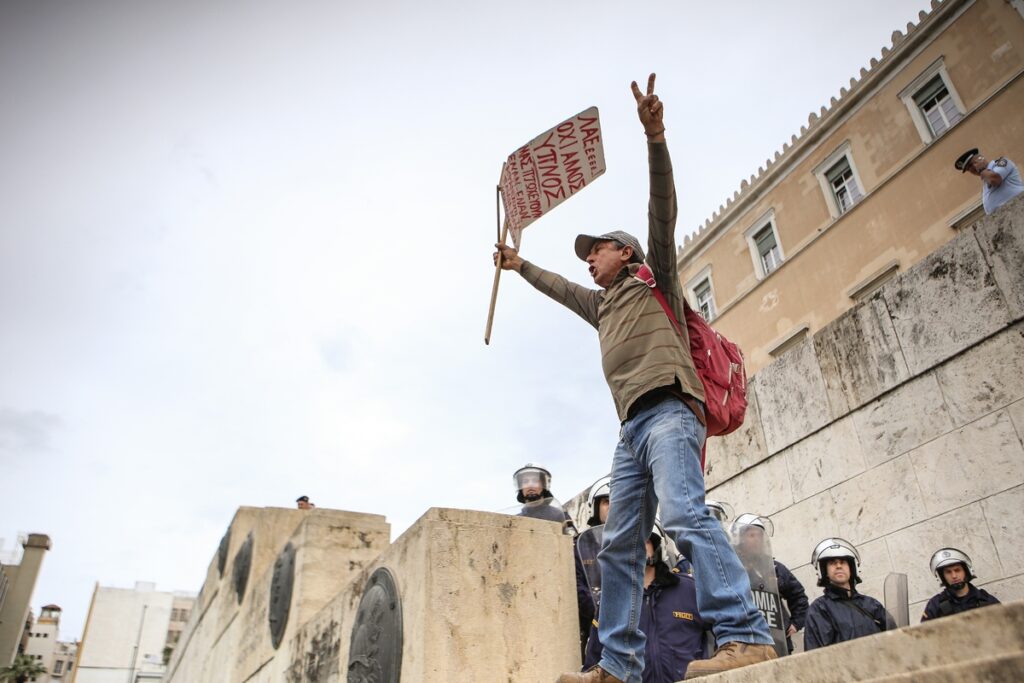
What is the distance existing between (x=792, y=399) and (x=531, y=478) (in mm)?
2000

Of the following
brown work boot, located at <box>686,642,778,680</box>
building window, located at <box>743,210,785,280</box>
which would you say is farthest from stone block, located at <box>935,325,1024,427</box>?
building window, located at <box>743,210,785,280</box>

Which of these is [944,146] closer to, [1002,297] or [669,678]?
[1002,297]

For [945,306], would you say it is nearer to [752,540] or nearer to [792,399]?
[792,399]

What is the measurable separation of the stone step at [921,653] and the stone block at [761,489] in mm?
3473

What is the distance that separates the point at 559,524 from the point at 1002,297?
8.98 feet

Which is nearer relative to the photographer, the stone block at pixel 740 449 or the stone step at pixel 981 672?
the stone step at pixel 981 672

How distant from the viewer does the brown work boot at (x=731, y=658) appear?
89.7 inches

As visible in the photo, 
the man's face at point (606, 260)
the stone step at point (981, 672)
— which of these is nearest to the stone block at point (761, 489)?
the man's face at point (606, 260)

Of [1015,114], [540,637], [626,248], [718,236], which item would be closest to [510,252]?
[626,248]

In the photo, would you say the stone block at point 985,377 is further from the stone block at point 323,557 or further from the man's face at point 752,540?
the stone block at point 323,557

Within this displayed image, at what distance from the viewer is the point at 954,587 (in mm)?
3750

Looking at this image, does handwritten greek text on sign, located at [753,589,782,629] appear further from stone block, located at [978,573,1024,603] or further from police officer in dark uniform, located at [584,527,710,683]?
stone block, located at [978,573,1024,603]

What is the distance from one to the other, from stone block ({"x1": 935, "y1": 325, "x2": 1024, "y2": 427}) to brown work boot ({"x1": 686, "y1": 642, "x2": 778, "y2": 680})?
2488 mm

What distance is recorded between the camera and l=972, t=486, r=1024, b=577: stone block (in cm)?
374
